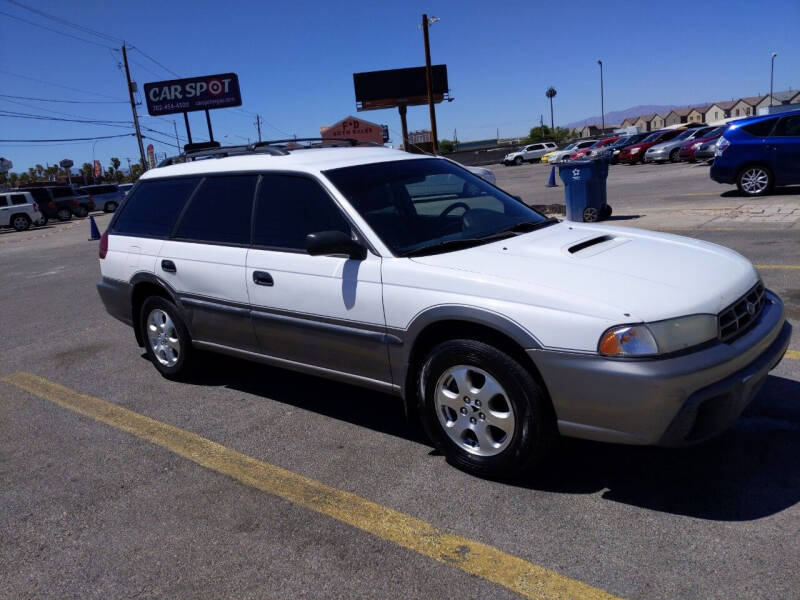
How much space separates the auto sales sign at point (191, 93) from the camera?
43031 millimetres

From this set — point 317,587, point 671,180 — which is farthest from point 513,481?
point 671,180

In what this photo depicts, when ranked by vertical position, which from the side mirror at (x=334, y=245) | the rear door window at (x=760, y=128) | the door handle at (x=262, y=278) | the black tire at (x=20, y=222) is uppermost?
the rear door window at (x=760, y=128)

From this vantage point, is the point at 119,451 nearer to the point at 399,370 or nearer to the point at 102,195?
the point at 399,370

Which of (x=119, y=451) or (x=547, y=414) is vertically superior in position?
(x=547, y=414)

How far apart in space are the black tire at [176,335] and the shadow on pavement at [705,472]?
2970mm

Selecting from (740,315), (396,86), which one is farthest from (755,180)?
(396,86)

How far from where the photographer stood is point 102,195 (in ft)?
135

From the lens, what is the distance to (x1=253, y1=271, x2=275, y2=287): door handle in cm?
440

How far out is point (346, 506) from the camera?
348cm

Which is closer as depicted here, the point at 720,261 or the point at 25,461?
the point at 720,261

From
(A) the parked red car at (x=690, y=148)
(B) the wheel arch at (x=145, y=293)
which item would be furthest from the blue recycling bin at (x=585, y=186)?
(A) the parked red car at (x=690, y=148)

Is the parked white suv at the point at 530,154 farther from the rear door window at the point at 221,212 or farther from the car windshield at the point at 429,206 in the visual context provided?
the rear door window at the point at 221,212

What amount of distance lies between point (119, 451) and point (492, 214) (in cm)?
282

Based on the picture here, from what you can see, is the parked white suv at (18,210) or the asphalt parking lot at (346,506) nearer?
the asphalt parking lot at (346,506)
